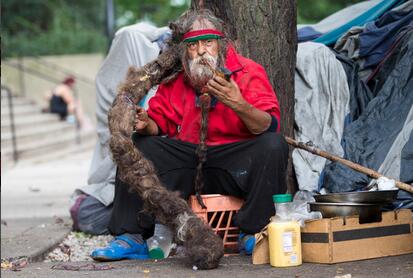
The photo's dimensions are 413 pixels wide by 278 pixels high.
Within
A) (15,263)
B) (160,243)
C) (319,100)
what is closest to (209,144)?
(160,243)

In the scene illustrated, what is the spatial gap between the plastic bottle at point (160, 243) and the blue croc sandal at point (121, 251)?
0.09 m

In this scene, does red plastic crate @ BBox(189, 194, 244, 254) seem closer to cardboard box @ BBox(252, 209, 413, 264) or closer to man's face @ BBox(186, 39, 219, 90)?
cardboard box @ BBox(252, 209, 413, 264)

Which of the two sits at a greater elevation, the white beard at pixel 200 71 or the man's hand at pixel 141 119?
the white beard at pixel 200 71

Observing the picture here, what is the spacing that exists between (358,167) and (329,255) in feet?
2.60

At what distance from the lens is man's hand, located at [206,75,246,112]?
4.08 meters

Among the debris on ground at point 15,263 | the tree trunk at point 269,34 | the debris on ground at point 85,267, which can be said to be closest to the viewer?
the debris on ground at point 85,267

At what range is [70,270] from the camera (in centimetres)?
427

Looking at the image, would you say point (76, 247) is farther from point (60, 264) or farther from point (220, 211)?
point (220, 211)

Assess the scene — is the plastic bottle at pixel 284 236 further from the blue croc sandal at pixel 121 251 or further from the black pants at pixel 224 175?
the blue croc sandal at pixel 121 251

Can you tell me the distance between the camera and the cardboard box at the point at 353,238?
13.3 ft

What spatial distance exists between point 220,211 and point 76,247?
1.57 meters

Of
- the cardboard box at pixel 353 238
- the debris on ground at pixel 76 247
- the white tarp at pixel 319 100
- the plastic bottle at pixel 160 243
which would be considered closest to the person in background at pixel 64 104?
the debris on ground at pixel 76 247

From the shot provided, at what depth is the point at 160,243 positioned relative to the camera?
4.79 metres

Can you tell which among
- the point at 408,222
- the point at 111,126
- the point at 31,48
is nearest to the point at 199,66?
the point at 111,126
